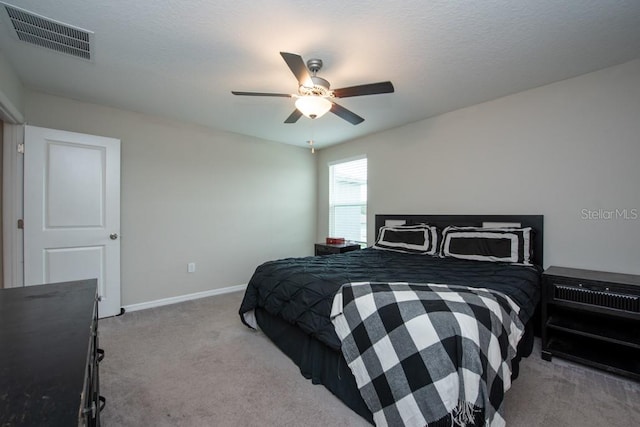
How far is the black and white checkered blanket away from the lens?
1.24m

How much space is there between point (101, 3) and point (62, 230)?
2.27 m

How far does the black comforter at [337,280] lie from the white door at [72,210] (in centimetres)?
176

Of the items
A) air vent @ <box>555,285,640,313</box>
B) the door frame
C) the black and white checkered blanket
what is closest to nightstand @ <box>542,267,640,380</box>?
air vent @ <box>555,285,640,313</box>

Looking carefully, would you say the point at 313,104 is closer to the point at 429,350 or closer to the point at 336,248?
the point at 429,350

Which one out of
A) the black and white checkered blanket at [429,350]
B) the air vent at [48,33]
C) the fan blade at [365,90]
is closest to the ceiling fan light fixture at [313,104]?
the fan blade at [365,90]

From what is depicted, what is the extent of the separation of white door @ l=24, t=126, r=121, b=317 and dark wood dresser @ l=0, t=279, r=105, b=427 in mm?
1908

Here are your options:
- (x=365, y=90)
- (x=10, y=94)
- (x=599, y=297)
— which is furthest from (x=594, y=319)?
(x=10, y=94)

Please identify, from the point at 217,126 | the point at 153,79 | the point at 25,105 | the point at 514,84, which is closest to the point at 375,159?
the point at 514,84

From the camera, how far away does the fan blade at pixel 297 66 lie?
1.71 meters

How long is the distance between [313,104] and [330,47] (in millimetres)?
424

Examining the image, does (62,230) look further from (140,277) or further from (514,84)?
(514,84)

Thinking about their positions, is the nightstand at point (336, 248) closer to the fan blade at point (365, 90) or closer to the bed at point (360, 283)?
the bed at point (360, 283)

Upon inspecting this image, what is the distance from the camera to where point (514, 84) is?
8.62 feet

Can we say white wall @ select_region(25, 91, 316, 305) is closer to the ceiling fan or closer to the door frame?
the door frame
